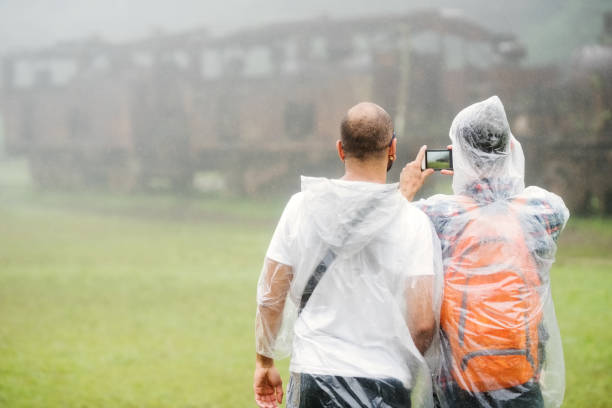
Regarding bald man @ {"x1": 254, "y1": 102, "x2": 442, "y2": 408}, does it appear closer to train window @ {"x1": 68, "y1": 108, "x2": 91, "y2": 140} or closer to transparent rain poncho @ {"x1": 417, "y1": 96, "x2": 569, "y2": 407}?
transparent rain poncho @ {"x1": 417, "y1": 96, "x2": 569, "y2": 407}

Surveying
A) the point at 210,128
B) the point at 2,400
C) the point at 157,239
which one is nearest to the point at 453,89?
the point at 210,128

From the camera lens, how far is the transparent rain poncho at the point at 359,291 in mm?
1761

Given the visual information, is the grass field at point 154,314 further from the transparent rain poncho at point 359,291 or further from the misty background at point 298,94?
the misty background at point 298,94

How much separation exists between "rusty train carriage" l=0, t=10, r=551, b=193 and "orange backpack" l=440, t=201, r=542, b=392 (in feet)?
40.0

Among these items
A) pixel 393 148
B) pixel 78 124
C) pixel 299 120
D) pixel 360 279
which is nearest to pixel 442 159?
Answer: pixel 393 148

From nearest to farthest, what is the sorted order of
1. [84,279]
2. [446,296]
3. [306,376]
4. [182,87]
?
[306,376]
[446,296]
[84,279]
[182,87]

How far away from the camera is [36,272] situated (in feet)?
26.7

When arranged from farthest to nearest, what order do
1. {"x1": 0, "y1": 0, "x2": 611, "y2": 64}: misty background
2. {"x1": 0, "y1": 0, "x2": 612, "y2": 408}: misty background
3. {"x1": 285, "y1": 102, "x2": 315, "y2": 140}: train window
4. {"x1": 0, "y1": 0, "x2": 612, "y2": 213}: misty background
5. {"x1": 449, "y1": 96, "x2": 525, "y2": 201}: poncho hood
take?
{"x1": 0, "y1": 0, "x2": 611, "y2": 64}: misty background
{"x1": 285, "y1": 102, "x2": 315, "y2": 140}: train window
{"x1": 0, "y1": 0, "x2": 612, "y2": 213}: misty background
{"x1": 0, "y1": 0, "x2": 612, "y2": 408}: misty background
{"x1": 449, "y1": 96, "x2": 525, "y2": 201}: poncho hood

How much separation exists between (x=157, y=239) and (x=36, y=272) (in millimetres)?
2734

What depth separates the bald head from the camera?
5.82ft

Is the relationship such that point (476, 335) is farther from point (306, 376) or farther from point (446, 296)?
point (306, 376)

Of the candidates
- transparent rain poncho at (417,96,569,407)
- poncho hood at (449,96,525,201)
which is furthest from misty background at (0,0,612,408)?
poncho hood at (449,96,525,201)

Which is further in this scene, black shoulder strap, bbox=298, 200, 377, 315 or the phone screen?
the phone screen

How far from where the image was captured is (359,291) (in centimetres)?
181
